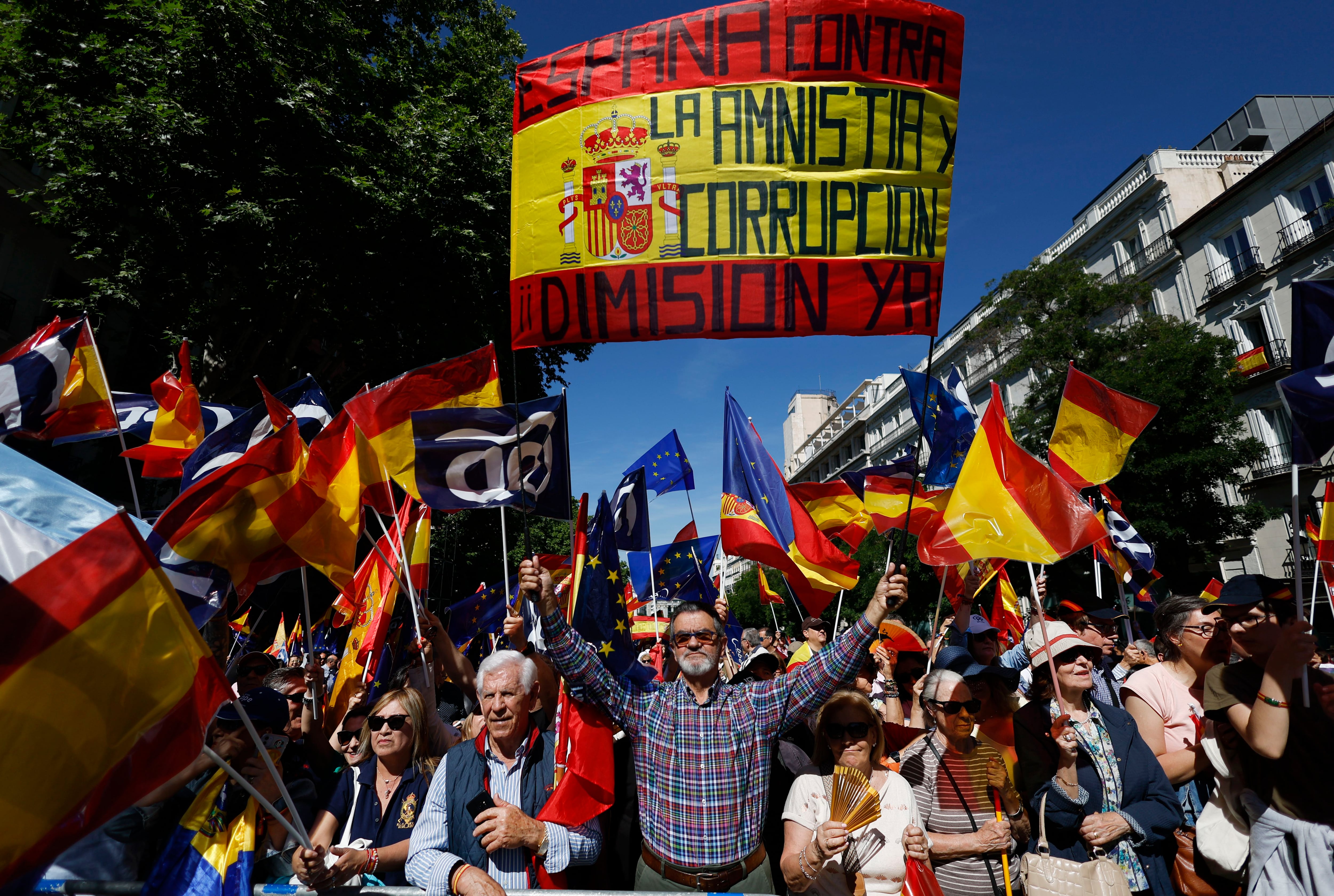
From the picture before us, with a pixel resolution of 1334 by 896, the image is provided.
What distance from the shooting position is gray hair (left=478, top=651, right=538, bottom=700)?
3.35 metres

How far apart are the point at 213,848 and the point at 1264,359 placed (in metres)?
31.9

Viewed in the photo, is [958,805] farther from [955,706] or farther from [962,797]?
[955,706]

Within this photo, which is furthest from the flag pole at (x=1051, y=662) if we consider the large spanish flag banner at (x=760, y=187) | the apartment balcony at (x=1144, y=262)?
the apartment balcony at (x=1144, y=262)

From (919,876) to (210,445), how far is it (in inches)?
249

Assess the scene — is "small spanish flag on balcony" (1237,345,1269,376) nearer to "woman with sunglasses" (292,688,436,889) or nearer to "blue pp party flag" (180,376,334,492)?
"blue pp party flag" (180,376,334,492)

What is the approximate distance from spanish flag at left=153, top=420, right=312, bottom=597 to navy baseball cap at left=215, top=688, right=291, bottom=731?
950 millimetres

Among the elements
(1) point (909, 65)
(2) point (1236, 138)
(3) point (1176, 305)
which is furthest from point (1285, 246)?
(1) point (909, 65)

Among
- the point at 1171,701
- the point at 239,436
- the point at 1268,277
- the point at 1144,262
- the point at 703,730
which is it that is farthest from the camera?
the point at 1144,262

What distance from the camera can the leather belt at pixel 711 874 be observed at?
278cm

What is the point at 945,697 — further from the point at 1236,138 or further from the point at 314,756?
the point at 1236,138

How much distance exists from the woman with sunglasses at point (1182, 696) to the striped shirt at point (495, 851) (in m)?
2.63

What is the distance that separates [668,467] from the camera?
29.9 feet

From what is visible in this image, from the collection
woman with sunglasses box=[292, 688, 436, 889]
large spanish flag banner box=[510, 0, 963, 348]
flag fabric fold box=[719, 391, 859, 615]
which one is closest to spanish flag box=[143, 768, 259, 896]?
woman with sunglasses box=[292, 688, 436, 889]

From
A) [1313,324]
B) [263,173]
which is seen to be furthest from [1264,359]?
[263,173]
